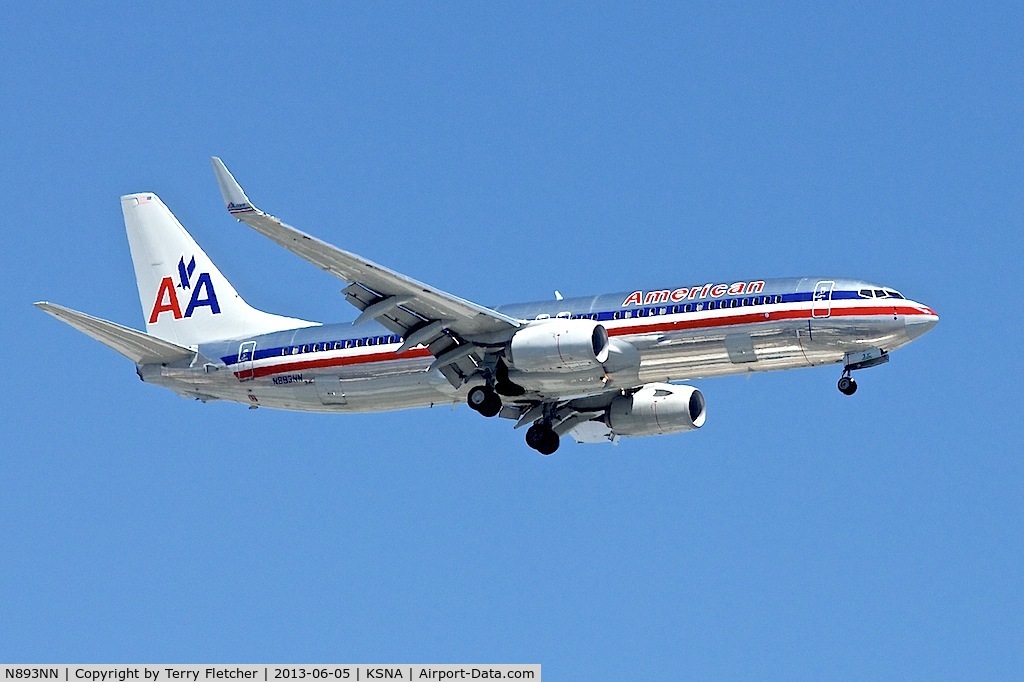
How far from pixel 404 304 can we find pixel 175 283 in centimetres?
1546

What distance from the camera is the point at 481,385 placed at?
57.8 meters

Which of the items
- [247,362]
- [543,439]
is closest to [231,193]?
[247,362]

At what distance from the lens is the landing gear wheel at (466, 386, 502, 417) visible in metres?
57.4

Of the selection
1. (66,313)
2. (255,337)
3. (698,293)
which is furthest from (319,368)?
(698,293)

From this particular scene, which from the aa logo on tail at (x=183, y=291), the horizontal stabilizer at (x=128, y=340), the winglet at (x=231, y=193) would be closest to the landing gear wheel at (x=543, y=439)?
the horizontal stabilizer at (x=128, y=340)

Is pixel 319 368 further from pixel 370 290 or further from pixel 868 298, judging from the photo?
pixel 868 298

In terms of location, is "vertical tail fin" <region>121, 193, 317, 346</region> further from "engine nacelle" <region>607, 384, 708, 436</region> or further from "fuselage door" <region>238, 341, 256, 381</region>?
Result: "engine nacelle" <region>607, 384, 708, 436</region>

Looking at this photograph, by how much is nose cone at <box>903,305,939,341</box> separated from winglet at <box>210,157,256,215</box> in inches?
766

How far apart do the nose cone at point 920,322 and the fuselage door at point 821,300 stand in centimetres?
230

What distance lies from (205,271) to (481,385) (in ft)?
48.6

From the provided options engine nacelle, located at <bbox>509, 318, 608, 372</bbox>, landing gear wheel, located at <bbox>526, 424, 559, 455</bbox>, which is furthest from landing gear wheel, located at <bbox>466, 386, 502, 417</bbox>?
landing gear wheel, located at <bbox>526, 424, 559, 455</bbox>

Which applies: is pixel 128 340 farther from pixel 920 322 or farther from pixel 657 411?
pixel 920 322

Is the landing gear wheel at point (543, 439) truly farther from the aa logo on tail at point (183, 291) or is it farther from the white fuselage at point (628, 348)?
the aa logo on tail at point (183, 291)

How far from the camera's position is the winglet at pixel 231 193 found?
4872 centimetres
